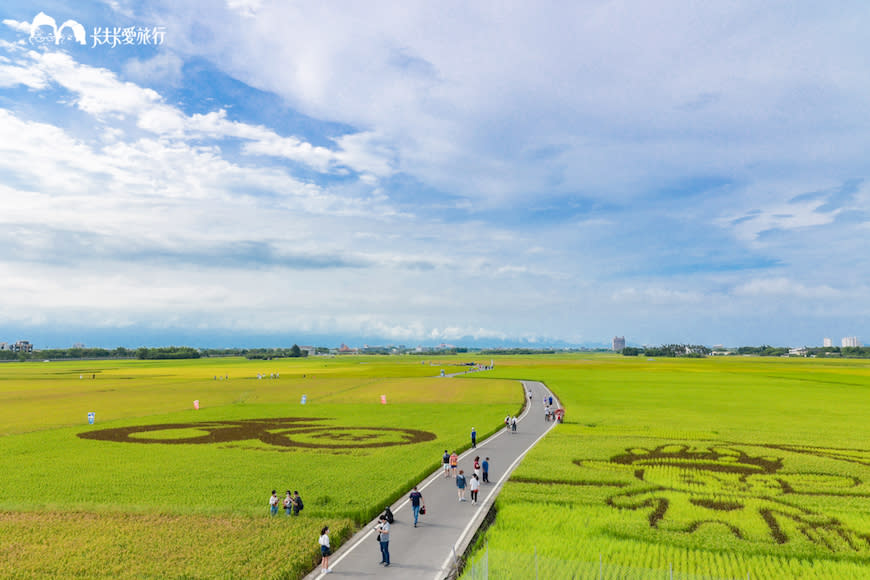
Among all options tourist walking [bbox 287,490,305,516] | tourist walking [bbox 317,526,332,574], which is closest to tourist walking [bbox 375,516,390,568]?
tourist walking [bbox 317,526,332,574]

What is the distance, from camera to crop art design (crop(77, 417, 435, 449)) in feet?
148

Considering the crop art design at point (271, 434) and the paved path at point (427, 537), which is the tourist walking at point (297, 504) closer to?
the paved path at point (427, 537)

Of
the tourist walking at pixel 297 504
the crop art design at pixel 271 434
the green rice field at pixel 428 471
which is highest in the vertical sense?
the tourist walking at pixel 297 504

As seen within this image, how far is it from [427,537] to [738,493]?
1818 cm

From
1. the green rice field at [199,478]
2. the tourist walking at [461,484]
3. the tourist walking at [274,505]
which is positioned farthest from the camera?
the tourist walking at [461,484]

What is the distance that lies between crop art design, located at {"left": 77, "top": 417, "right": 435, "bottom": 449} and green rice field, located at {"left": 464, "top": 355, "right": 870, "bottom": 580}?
45.3 ft

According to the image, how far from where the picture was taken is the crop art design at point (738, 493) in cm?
2330

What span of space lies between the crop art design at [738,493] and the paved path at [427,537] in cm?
725

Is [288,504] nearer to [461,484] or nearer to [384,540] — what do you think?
[384,540]

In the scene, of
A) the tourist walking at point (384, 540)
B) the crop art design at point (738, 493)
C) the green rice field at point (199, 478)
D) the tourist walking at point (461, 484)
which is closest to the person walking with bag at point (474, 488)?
the tourist walking at point (461, 484)

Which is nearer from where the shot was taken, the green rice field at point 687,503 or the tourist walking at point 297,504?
the green rice field at point 687,503

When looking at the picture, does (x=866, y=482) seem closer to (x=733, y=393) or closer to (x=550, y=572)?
(x=550, y=572)

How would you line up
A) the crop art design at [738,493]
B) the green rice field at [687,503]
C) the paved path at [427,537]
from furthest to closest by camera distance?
the crop art design at [738,493], the green rice field at [687,503], the paved path at [427,537]

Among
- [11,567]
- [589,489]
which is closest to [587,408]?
[589,489]
